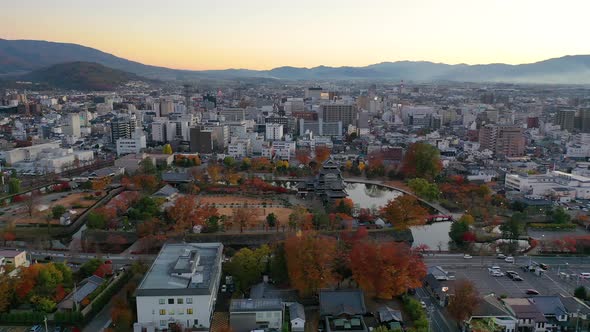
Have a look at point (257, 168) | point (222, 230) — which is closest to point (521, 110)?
point (257, 168)

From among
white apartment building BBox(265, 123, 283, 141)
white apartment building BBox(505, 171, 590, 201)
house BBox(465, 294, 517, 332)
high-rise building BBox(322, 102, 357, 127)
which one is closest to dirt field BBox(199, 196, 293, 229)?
house BBox(465, 294, 517, 332)

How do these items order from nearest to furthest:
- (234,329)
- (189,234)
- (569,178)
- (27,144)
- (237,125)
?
(234,329) → (189,234) → (569,178) → (27,144) → (237,125)

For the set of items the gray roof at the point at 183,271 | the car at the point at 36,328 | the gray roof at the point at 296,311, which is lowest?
the car at the point at 36,328

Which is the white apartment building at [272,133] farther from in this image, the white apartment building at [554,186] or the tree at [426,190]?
the white apartment building at [554,186]

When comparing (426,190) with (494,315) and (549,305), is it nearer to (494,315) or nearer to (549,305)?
(549,305)

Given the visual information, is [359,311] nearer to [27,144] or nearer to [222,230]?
[222,230]

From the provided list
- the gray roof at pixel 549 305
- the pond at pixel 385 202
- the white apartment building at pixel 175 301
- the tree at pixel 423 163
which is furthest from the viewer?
the tree at pixel 423 163

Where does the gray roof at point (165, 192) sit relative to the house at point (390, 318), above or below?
above

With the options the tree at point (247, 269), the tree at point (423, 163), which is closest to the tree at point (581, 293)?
the tree at point (247, 269)
